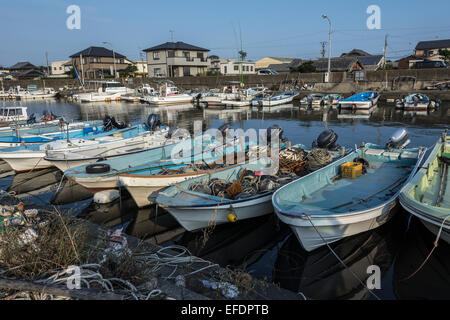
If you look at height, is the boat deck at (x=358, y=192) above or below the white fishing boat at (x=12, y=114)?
below

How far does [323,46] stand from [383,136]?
61.7m

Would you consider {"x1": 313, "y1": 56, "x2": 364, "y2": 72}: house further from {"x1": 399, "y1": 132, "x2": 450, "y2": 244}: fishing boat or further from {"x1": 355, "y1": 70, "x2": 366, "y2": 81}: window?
{"x1": 399, "y1": 132, "x2": 450, "y2": 244}: fishing boat

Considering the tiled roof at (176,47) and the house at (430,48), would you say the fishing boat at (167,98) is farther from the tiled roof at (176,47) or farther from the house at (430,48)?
the house at (430,48)

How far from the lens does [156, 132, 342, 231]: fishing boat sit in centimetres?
738

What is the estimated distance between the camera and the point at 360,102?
3195cm

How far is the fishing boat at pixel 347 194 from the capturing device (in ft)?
20.7

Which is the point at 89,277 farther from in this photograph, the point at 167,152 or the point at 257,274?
the point at 167,152

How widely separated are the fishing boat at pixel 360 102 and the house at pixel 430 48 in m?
36.9

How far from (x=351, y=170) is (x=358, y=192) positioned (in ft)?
3.65

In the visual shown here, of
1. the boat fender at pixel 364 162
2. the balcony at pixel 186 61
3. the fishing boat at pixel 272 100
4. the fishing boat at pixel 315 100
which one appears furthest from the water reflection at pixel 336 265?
the balcony at pixel 186 61

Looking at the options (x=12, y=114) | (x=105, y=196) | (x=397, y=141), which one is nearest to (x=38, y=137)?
(x=12, y=114)

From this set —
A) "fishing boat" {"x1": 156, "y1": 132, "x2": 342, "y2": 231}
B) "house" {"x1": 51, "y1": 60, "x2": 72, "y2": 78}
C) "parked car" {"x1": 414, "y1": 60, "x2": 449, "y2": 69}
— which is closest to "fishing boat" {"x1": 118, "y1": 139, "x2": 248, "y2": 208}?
"fishing boat" {"x1": 156, "y1": 132, "x2": 342, "y2": 231}

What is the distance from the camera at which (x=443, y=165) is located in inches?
387

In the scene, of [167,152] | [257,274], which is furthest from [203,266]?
[167,152]
